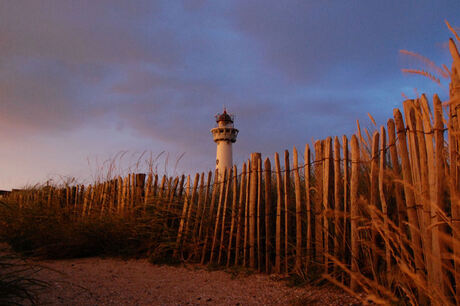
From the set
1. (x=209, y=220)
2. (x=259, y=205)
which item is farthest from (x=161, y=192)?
(x=259, y=205)

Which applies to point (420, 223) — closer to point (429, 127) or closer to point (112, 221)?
point (429, 127)

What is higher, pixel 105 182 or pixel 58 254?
pixel 105 182

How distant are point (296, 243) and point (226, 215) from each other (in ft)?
3.75

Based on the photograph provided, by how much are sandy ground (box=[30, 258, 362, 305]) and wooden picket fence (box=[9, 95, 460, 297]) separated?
0.27 meters

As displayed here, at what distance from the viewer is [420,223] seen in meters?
2.31

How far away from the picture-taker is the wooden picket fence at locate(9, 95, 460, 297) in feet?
6.88

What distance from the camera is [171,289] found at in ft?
10.5

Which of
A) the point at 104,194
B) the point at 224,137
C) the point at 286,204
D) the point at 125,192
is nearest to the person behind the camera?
the point at 286,204

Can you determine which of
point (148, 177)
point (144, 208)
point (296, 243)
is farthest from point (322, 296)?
point (148, 177)

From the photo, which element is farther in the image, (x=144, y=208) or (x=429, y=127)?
(x=144, y=208)

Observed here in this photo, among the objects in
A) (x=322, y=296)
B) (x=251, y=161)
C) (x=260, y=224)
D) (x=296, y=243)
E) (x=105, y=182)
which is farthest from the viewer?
(x=105, y=182)

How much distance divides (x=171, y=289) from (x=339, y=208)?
1.70 m

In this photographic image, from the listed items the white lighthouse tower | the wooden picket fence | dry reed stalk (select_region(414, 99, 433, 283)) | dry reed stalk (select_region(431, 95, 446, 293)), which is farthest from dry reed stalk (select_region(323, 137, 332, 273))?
the white lighthouse tower

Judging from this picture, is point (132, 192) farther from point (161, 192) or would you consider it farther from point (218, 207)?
point (218, 207)
